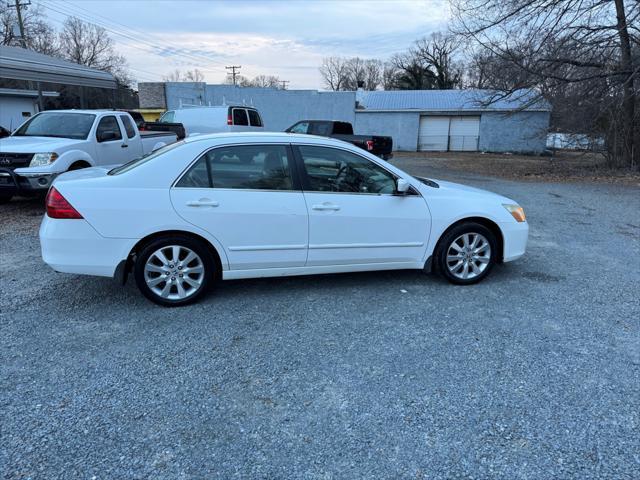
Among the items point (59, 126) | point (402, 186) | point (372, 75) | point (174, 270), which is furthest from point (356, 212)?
point (372, 75)

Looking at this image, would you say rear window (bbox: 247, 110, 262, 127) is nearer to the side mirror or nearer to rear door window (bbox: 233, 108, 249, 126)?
rear door window (bbox: 233, 108, 249, 126)

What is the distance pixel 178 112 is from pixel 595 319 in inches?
651

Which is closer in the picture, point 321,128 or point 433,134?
point 321,128

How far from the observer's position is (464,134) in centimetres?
3047

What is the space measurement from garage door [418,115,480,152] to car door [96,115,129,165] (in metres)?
24.5

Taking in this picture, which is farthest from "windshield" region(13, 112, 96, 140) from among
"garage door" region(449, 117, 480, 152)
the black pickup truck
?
"garage door" region(449, 117, 480, 152)

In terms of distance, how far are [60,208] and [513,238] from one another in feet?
15.0

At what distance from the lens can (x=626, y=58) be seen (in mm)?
14906

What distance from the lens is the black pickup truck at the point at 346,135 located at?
48.8 ft

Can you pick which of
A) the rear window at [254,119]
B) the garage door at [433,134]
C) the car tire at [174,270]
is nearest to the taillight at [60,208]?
the car tire at [174,270]

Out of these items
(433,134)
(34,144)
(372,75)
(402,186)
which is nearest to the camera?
(402,186)

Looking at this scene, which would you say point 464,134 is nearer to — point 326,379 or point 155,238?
point 155,238

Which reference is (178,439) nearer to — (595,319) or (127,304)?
(127,304)

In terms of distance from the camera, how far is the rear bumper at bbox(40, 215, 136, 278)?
13.0 ft
